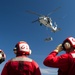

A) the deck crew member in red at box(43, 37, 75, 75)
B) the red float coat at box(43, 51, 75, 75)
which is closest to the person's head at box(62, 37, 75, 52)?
the deck crew member in red at box(43, 37, 75, 75)

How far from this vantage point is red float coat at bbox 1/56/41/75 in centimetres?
691

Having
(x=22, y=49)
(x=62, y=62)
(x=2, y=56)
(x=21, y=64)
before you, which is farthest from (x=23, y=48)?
(x=62, y=62)

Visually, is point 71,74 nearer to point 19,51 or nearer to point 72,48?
point 72,48

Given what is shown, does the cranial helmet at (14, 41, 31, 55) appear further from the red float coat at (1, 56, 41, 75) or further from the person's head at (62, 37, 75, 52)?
the person's head at (62, 37, 75, 52)

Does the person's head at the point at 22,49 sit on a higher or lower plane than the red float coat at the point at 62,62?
higher

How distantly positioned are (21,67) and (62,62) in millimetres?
1445

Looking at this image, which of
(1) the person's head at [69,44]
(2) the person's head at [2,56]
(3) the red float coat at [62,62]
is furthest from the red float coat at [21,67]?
(1) the person's head at [69,44]

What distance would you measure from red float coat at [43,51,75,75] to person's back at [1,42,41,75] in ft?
2.66

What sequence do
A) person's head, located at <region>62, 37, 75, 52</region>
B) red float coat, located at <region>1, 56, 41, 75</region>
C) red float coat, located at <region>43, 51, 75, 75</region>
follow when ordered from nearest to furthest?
red float coat, located at <region>43, 51, 75, 75</region> < person's head, located at <region>62, 37, 75, 52</region> < red float coat, located at <region>1, 56, 41, 75</region>

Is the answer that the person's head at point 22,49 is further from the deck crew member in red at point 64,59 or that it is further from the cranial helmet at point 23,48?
the deck crew member in red at point 64,59

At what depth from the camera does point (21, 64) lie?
7.03 meters

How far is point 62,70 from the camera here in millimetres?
6414

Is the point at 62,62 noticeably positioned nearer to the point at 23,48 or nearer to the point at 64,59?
the point at 64,59

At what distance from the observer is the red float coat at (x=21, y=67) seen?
6.91m
